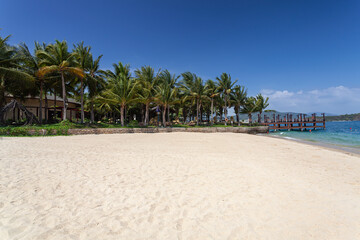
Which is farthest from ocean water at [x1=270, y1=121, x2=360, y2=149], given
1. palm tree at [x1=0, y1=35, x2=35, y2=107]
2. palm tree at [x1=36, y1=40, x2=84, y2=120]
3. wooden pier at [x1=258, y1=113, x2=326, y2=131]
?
palm tree at [x1=0, y1=35, x2=35, y2=107]

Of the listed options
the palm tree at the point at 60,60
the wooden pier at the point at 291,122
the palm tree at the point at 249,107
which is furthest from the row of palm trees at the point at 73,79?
the wooden pier at the point at 291,122

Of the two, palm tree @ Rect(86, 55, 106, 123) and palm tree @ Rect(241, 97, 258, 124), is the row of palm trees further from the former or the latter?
palm tree @ Rect(241, 97, 258, 124)

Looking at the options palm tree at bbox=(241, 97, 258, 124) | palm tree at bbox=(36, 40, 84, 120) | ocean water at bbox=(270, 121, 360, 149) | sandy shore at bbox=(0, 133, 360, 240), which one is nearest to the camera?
sandy shore at bbox=(0, 133, 360, 240)

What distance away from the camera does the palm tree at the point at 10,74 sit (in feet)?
52.2

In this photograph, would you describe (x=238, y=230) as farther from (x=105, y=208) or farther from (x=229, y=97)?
(x=229, y=97)

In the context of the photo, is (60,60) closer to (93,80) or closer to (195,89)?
(93,80)

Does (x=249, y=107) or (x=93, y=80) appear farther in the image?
(x=249, y=107)

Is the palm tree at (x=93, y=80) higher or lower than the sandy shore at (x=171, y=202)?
higher

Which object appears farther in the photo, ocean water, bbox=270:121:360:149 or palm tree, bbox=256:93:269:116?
palm tree, bbox=256:93:269:116

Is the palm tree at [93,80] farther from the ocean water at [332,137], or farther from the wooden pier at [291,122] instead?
the wooden pier at [291,122]

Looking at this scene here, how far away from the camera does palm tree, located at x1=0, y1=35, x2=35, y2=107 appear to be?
52.2 ft

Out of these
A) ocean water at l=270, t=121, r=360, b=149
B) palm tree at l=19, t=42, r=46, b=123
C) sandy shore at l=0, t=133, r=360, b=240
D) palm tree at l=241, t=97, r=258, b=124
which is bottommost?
ocean water at l=270, t=121, r=360, b=149

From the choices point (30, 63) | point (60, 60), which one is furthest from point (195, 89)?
point (30, 63)

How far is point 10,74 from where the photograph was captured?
15.9 metres
